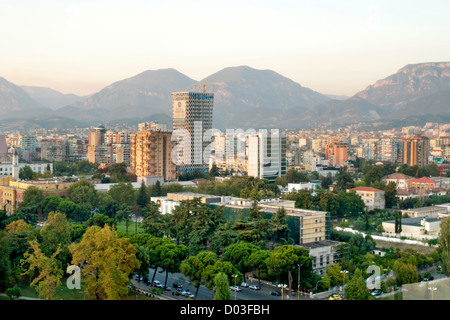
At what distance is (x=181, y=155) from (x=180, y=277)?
24.3 metres

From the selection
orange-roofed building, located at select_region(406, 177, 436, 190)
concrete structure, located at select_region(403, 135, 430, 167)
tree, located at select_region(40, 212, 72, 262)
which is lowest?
orange-roofed building, located at select_region(406, 177, 436, 190)

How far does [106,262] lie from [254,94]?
5845 inches

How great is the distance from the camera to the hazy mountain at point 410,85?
138m

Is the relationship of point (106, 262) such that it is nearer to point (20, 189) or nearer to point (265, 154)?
point (20, 189)

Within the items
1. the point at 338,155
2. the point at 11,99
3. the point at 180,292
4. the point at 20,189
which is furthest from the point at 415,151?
the point at 11,99

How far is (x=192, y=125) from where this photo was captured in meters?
39.4

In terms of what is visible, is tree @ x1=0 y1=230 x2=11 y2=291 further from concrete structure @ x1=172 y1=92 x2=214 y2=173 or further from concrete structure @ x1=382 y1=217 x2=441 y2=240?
concrete structure @ x1=172 y1=92 x2=214 y2=173

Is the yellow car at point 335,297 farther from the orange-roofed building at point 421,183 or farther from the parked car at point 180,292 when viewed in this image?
the orange-roofed building at point 421,183

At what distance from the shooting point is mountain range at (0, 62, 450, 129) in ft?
403

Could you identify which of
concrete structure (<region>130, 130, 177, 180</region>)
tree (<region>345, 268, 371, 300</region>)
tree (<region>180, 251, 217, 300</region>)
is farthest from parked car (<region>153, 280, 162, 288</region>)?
concrete structure (<region>130, 130, 177, 180</region>)

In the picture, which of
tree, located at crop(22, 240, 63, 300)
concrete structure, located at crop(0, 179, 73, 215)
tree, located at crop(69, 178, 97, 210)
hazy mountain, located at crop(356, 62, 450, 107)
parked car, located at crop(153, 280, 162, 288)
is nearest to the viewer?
tree, located at crop(22, 240, 63, 300)

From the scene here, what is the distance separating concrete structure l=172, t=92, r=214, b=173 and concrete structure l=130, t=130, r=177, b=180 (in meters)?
4.97

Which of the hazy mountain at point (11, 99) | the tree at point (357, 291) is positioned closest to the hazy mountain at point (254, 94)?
the hazy mountain at point (11, 99)
